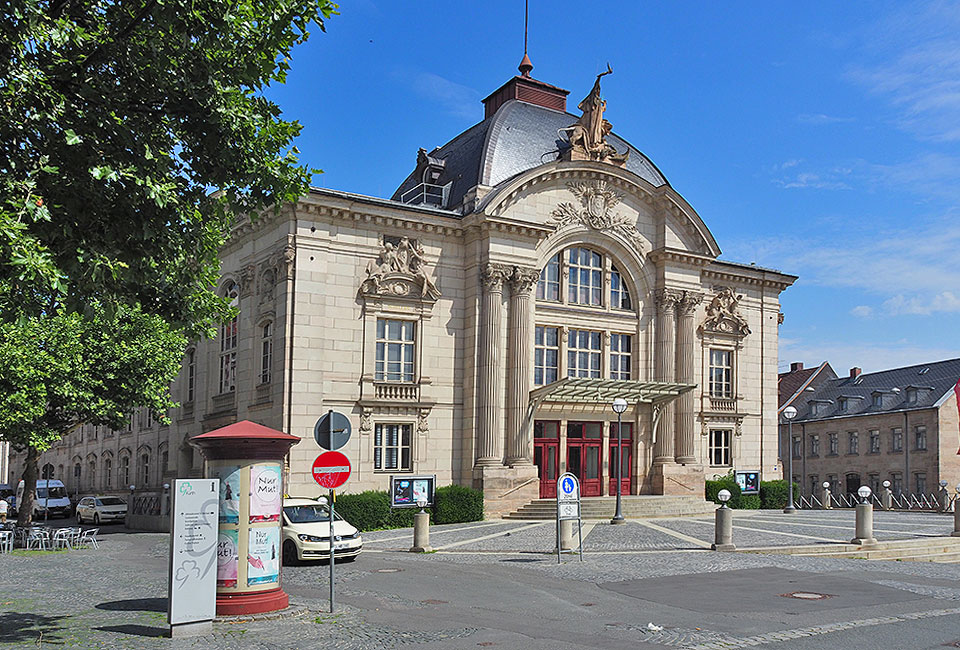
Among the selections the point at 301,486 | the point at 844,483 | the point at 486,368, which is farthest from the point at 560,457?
the point at 844,483

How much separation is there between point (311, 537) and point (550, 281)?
1867 cm

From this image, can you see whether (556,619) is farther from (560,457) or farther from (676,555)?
(560,457)

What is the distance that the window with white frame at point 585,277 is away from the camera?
37.7 m

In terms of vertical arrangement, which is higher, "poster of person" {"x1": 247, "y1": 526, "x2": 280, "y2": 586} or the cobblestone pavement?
"poster of person" {"x1": 247, "y1": 526, "x2": 280, "y2": 586}

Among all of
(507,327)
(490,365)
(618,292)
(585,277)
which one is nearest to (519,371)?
(490,365)

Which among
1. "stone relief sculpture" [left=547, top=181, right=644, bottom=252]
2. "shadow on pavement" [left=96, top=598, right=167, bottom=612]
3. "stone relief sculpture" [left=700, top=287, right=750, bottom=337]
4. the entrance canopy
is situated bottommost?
"shadow on pavement" [left=96, top=598, right=167, bottom=612]

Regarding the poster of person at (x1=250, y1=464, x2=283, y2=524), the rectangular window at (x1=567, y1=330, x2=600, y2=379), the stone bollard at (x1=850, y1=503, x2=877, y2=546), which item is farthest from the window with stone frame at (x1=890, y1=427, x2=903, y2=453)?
the poster of person at (x1=250, y1=464, x2=283, y2=524)

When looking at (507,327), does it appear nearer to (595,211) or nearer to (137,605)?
(595,211)

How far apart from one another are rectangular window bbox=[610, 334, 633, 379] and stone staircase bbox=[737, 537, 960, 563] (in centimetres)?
1426

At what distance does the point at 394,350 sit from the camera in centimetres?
3400

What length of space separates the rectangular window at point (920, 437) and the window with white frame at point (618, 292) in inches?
1222

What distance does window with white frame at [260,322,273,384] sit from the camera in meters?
33.5

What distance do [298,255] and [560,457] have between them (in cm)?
1278

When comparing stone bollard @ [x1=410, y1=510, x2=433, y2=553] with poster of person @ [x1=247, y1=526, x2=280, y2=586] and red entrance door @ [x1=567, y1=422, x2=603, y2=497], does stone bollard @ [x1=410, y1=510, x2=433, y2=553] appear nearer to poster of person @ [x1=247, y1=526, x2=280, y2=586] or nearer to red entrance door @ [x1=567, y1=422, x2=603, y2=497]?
poster of person @ [x1=247, y1=526, x2=280, y2=586]
